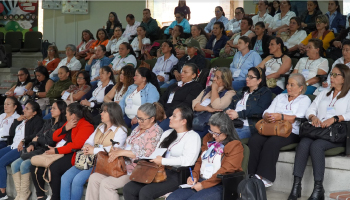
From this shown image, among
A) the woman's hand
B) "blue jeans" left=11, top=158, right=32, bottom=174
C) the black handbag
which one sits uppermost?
the black handbag

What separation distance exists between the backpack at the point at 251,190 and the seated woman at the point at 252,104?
3.88ft

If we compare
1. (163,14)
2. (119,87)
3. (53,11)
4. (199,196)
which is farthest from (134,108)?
(53,11)

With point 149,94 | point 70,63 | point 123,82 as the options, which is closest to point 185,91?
point 149,94

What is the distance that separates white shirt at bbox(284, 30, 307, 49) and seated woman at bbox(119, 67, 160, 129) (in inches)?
92.1

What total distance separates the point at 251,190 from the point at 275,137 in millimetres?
1005

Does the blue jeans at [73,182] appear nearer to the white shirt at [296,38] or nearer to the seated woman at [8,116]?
the seated woman at [8,116]

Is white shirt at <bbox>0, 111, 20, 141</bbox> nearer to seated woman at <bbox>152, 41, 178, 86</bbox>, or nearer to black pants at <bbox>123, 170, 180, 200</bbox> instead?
seated woman at <bbox>152, 41, 178, 86</bbox>

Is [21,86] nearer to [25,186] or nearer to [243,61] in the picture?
[25,186]

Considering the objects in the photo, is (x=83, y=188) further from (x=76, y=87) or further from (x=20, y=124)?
(x=76, y=87)

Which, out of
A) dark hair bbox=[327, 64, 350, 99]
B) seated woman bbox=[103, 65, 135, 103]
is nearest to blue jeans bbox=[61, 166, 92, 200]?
seated woman bbox=[103, 65, 135, 103]

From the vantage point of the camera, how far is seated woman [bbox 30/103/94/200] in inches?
192

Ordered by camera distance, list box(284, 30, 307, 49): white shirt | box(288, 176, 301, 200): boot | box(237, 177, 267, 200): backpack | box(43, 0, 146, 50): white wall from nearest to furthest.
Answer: box(237, 177, 267, 200): backpack → box(288, 176, 301, 200): boot → box(284, 30, 307, 49): white shirt → box(43, 0, 146, 50): white wall

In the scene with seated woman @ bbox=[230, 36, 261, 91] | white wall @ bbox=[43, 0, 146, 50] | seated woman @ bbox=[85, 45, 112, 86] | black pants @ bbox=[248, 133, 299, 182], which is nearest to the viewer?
black pants @ bbox=[248, 133, 299, 182]

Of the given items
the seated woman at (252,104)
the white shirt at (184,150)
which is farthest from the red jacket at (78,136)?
the seated woman at (252,104)
